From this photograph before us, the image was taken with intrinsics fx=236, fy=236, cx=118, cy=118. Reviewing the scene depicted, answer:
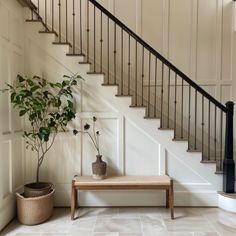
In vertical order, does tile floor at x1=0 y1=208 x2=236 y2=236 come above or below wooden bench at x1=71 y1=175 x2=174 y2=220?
below

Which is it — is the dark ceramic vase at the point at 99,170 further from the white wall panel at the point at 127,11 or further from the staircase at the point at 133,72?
the white wall panel at the point at 127,11

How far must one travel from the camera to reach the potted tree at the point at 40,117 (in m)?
2.82

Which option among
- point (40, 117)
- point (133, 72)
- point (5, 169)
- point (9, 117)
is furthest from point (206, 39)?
point (5, 169)

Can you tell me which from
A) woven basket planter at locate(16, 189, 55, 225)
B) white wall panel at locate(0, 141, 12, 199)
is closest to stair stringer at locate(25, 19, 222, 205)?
white wall panel at locate(0, 141, 12, 199)

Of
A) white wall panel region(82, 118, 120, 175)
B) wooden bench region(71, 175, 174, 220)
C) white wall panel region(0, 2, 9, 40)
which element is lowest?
wooden bench region(71, 175, 174, 220)

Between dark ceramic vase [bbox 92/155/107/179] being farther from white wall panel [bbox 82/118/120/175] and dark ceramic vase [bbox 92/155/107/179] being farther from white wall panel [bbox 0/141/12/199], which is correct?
white wall panel [bbox 0/141/12/199]

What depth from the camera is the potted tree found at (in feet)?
9.24

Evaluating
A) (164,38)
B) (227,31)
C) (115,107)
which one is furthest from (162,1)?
(115,107)

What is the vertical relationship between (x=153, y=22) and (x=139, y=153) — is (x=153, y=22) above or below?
above

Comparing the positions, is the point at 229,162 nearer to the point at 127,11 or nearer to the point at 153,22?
the point at 153,22

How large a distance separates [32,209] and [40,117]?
1120 mm

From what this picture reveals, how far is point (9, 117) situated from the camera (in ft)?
9.53

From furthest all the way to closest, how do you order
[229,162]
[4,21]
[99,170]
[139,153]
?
[139,153], [229,162], [99,170], [4,21]

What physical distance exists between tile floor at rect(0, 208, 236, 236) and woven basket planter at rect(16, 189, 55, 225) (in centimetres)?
7
